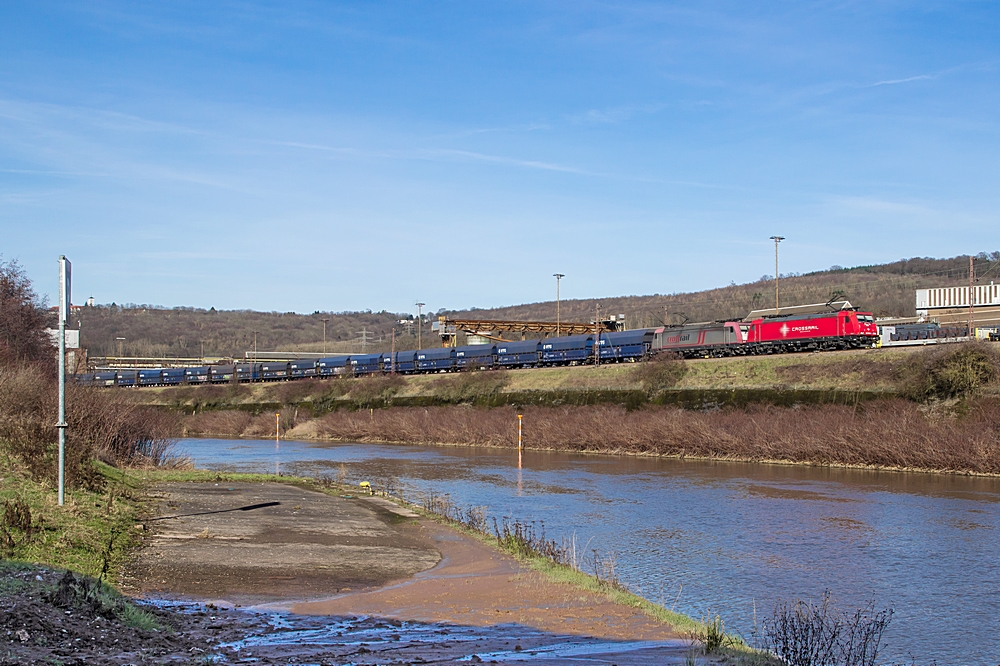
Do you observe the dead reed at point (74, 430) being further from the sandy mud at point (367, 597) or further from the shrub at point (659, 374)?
the shrub at point (659, 374)

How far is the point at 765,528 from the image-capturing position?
24.2 meters

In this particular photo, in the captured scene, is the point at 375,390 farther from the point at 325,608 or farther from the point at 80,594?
the point at 80,594

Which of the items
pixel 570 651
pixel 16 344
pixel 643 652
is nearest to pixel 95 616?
pixel 570 651

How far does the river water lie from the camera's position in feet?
51.9

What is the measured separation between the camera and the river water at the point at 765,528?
15.8 meters

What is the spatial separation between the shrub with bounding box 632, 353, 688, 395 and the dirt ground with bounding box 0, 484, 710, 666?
39596 millimetres

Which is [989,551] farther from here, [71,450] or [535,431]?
[535,431]

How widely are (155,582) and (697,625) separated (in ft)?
25.4

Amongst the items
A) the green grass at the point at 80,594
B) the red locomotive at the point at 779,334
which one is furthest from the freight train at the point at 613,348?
the green grass at the point at 80,594

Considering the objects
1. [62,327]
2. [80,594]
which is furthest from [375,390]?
[80,594]

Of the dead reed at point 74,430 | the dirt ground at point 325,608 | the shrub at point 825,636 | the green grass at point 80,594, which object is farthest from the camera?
the dead reed at point 74,430

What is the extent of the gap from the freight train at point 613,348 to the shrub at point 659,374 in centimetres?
501

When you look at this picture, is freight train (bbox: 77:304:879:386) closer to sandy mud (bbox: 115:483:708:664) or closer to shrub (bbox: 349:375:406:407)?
shrub (bbox: 349:375:406:407)

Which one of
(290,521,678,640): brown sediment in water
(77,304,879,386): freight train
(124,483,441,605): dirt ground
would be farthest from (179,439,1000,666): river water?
(77,304,879,386): freight train
